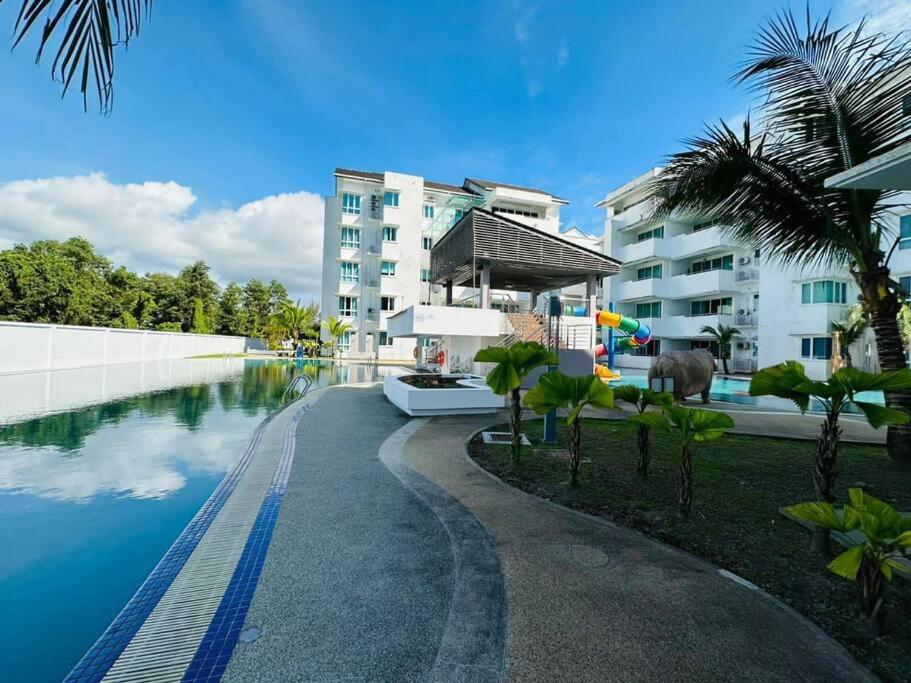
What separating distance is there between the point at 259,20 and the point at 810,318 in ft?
100

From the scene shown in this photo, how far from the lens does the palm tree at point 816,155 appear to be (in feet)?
21.6

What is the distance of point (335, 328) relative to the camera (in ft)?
131

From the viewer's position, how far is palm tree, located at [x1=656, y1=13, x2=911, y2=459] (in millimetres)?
6574

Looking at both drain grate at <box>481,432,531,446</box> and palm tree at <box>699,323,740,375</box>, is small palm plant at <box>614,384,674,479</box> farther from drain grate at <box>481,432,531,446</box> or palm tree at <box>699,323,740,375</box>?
palm tree at <box>699,323,740,375</box>

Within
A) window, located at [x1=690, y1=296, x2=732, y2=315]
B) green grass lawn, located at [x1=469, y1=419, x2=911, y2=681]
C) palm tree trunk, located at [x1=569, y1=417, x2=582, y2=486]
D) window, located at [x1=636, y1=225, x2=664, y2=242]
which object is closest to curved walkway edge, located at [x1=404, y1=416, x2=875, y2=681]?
green grass lawn, located at [x1=469, y1=419, x2=911, y2=681]

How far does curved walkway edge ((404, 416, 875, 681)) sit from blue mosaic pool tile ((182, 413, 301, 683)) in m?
1.68

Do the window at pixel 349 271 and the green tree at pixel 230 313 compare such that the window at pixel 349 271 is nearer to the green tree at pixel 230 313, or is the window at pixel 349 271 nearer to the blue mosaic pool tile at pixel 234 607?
the green tree at pixel 230 313

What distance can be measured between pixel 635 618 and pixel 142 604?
11.5 ft

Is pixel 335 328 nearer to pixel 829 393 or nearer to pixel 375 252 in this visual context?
pixel 375 252

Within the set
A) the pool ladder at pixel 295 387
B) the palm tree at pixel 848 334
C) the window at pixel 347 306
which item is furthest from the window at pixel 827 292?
the window at pixel 347 306

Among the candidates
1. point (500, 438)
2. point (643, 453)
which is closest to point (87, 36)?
point (643, 453)

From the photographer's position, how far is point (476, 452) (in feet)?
24.3

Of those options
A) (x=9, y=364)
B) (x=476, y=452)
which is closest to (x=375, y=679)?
(x=476, y=452)

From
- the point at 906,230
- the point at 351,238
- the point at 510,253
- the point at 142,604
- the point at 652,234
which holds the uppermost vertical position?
the point at 351,238
